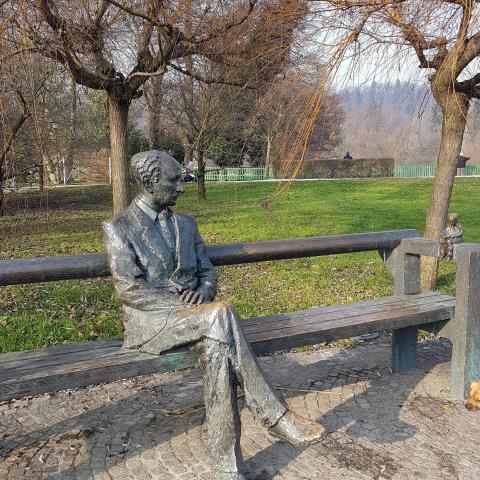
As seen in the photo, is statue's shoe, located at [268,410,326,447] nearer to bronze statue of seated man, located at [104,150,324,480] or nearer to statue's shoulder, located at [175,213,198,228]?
bronze statue of seated man, located at [104,150,324,480]

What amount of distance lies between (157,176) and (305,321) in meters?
1.29

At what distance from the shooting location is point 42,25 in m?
5.16

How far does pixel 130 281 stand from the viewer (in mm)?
2859

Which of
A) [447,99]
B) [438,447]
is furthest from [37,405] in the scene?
[447,99]

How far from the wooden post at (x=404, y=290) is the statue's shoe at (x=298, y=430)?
6.03 feet

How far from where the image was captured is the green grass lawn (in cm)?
575

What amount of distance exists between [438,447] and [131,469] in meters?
1.67

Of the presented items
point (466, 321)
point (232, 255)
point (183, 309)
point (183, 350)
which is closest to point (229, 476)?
point (183, 350)

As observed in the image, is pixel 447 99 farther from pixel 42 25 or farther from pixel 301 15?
pixel 42 25

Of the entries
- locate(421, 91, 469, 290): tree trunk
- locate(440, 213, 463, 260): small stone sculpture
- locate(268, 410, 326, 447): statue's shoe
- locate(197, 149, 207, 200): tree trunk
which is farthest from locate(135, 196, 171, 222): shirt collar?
locate(197, 149, 207, 200): tree trunk

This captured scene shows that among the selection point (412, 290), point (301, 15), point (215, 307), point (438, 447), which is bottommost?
point (438, 447)

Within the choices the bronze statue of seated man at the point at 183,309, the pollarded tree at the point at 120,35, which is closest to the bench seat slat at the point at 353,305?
the bronze statue of seated man at the point at 183,309

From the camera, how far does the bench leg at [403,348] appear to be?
14.0ft

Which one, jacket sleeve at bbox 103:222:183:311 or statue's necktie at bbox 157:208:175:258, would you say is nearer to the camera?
jacket sleeve at bbox 103:222:183:311
